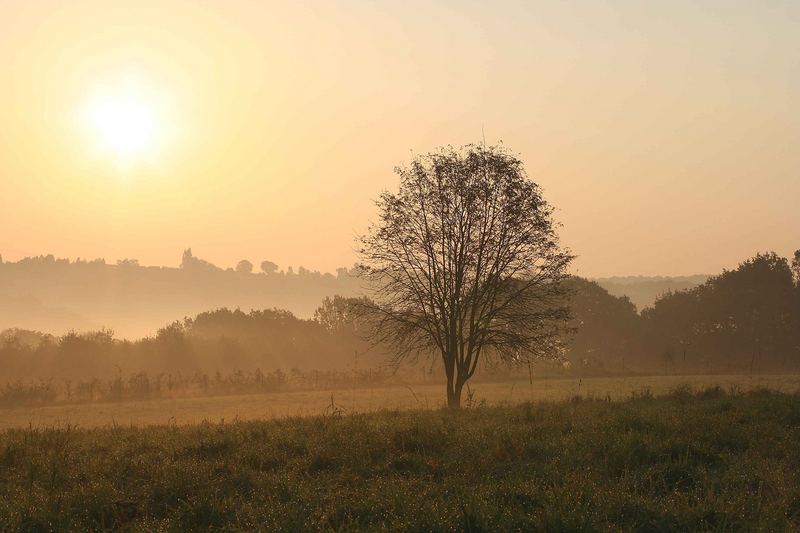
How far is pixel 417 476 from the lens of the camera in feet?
30.6

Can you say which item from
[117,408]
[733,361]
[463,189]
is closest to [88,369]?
[117,408]

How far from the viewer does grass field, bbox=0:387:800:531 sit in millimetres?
7141

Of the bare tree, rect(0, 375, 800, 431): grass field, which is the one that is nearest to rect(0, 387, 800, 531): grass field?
the bare tree

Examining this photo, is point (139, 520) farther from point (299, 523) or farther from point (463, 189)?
point (463, 189)

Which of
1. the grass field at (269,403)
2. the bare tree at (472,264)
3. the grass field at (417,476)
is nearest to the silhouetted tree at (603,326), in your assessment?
the grass field at (269,403)

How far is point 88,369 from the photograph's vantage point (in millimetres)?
59500

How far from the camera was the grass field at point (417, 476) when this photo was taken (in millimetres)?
7141

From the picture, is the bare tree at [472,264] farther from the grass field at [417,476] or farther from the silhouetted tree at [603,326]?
the silhouetted tree at [603,326]

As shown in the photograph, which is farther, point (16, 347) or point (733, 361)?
point (733, 361)


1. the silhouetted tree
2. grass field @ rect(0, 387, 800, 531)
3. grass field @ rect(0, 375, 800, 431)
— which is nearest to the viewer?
grass field @ rect(0, 387, 800, 531)

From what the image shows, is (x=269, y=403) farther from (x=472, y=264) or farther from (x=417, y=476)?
(x=417, y=476)

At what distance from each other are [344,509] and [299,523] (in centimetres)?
74

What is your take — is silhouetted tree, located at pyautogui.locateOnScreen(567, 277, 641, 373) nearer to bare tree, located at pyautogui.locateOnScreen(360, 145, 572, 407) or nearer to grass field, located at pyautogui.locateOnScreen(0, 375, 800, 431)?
grass field, located at pyautogui.locateOnScreen(0, 375, 800, 431)

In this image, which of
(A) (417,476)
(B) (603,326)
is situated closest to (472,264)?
(A) (417,476)
